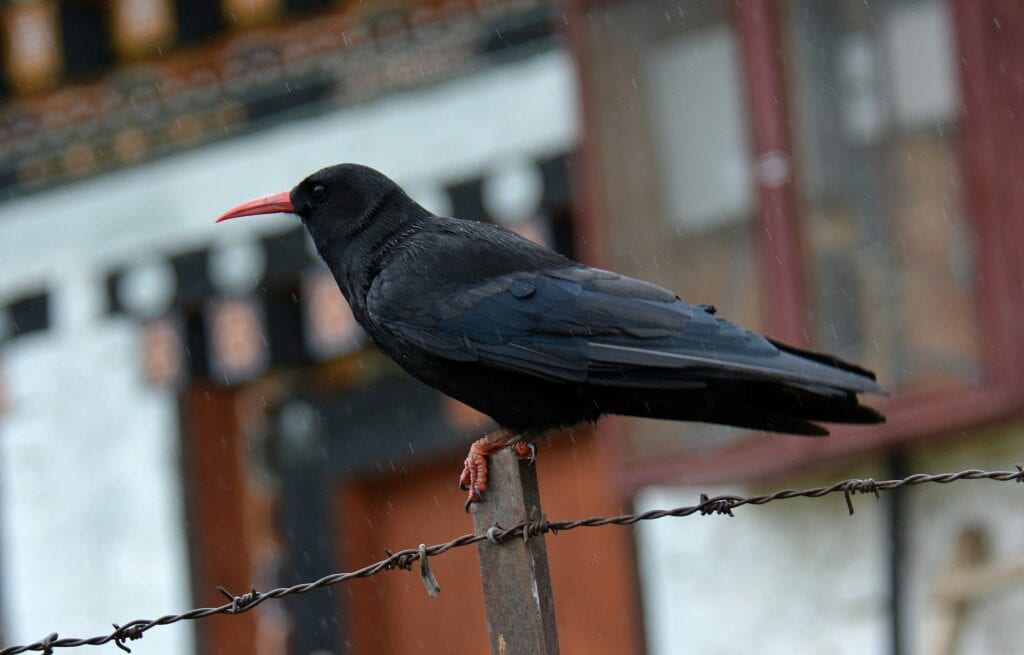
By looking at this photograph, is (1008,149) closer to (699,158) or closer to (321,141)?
(699,158)

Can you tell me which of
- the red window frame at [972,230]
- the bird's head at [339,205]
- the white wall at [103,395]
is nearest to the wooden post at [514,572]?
the bird's head at [339,205]

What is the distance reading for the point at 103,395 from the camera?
298 inches

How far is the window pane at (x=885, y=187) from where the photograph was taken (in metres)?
5.59

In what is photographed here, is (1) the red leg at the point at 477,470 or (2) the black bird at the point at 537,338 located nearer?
(1) the red leg at the point at 477,470

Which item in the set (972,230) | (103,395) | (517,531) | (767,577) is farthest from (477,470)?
(103,395)

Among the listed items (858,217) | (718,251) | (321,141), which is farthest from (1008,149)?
(321,141)

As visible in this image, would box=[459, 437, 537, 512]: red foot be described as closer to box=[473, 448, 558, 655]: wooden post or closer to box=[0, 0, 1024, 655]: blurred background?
box=[473, 448, 558, 655]: wooden post

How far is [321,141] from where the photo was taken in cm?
712

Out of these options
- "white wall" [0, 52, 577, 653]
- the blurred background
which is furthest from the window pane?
"white wall" [0, 52, 577, 653]

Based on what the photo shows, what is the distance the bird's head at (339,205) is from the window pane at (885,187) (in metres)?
2.06

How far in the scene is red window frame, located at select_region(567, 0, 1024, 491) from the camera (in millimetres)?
5422

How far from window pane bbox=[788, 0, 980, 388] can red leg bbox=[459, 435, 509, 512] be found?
254cm

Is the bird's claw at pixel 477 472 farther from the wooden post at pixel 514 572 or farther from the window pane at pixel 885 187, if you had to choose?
the window pane at pixel 885 187

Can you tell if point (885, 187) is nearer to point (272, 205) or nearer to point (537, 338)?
point (272, 205)
